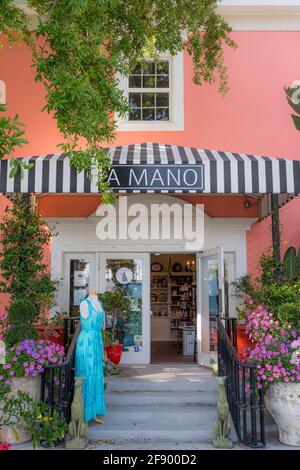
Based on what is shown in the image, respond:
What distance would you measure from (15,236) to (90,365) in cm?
194

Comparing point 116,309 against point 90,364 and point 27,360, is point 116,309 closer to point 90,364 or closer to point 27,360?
point 90,364

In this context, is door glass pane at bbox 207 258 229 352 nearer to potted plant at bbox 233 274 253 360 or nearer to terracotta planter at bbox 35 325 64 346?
potted plant at bbox 233 274 253 360

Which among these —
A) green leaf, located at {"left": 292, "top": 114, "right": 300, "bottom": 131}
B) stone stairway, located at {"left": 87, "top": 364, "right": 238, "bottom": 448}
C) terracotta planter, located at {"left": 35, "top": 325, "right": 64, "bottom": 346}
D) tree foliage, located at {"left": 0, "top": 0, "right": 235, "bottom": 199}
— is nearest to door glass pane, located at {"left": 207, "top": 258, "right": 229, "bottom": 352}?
stone stairway, located at {"left": 87, "top": 364, "right": 238, "bottom": 448}

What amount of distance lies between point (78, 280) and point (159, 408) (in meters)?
3.46

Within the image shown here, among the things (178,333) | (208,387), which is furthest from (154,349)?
(208,387)

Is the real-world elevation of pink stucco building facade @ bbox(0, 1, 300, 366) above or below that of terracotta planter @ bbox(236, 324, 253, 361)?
above

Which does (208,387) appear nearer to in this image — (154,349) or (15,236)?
(15,236)

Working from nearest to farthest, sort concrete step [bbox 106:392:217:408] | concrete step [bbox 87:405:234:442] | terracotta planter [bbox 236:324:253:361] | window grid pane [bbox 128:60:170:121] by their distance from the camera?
1. concrete step [bbox 87:405:234:442]
2. concrete step [bbox 106:392:217:408]
3. terracotta planter [bbox 236:324:253:361]
4. window grid pane [bbox 128:60:170:121]

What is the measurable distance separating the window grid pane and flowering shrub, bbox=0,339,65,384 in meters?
5.30

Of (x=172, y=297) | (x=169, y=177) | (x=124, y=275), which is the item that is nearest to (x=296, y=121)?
(x=169, y=177)

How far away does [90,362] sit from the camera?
6.11 m

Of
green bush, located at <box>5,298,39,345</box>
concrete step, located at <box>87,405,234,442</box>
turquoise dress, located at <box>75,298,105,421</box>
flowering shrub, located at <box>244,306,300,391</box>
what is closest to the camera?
flowering shrub, located at <box>244,306,300,391</box>

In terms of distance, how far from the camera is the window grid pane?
980 centimetres

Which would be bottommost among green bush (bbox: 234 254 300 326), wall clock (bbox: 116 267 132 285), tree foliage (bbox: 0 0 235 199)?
green bush (bbox: 234 254 300 326)
